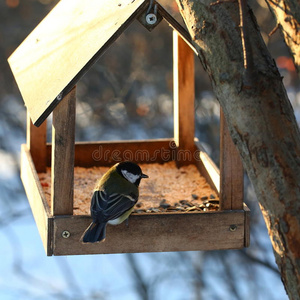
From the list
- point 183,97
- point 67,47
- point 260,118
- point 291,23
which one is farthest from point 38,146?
point 260,118

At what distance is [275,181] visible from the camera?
199cm

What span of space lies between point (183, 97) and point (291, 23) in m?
1.90

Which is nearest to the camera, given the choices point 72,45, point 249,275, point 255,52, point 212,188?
point 255,52

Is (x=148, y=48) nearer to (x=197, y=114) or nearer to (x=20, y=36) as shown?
(x=197, y=114)

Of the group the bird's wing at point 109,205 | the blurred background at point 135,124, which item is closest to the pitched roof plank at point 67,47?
the bird's wing at point 109,205

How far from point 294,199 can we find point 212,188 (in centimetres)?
173

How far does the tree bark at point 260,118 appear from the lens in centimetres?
198

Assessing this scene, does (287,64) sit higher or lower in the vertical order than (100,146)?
higher

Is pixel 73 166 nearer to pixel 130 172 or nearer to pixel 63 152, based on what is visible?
pixel 63 152

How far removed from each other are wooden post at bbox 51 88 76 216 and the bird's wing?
0.42 feet

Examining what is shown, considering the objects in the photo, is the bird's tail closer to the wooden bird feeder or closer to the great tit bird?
the great tit bird

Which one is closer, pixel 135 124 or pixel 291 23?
pixel 291 23

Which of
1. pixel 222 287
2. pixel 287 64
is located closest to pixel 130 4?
pixel 287 64

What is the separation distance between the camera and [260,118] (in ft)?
6.73
